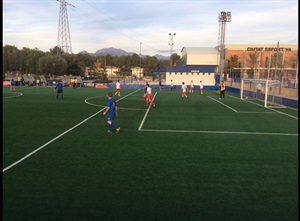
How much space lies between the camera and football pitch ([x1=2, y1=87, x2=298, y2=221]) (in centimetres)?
539

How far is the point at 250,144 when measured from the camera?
10922 mm

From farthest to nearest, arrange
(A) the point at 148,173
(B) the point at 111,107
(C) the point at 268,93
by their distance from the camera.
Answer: (C) the point at 268,93, (B) the point at 111,107, (A) the point at 148,173

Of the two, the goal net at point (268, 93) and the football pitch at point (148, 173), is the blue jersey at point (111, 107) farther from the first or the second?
the goal net at point (268, 93)

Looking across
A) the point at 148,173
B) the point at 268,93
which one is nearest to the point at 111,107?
the point at 148,173

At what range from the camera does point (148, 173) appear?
7434 mm

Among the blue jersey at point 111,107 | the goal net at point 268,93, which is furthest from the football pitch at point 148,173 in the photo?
the goal net at point 268,93

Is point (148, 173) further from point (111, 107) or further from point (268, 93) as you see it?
point (268, 93)

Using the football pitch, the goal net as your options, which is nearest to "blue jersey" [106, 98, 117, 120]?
the football pitch

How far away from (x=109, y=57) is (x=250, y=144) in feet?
458

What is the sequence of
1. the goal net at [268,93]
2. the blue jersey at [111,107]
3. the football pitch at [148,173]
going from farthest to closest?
the goal net at [268,93], the blue jersey at [111,107], the football pitch at [148,173]

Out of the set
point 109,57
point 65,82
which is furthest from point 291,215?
point 109,57

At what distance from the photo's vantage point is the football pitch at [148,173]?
539cm

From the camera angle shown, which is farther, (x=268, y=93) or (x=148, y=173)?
(x=268, y=93)

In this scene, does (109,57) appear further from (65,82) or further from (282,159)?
(282,159)
